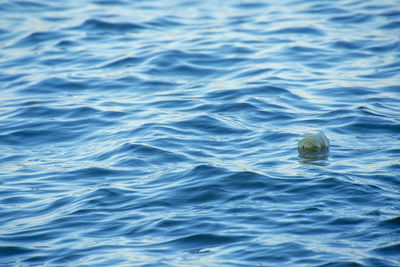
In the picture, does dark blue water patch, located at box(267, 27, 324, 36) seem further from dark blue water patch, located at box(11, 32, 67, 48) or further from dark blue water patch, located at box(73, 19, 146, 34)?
dark blue water patch, located at box(11, 32, 67, 48)

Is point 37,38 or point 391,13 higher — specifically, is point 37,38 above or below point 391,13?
below

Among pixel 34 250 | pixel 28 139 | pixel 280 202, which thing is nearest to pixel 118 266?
pixel 34 250

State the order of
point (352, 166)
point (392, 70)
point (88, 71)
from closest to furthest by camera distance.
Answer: point (352, 166), point (392, 70), point (88, 71)

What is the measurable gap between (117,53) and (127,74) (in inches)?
46.2

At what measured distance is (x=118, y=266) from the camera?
14.4 ft

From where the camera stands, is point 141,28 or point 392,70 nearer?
point 392,70

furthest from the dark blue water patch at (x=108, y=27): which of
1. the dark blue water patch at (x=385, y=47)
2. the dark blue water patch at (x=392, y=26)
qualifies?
the dark blue water patch at (x=392, y=26)

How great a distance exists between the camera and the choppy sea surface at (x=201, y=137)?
4703mm

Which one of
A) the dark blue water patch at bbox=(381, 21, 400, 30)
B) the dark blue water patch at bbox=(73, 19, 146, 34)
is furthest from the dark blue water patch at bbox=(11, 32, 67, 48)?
the dark blue water patch at bbox=(381, 21, 400, 30)

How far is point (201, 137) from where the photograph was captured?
6953mm

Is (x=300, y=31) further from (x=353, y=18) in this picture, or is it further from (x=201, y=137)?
(x=201, y=137)

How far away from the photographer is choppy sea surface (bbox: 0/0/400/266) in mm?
4703

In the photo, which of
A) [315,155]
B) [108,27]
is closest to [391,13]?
[108,27]

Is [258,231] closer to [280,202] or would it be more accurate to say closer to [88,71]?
[280,202]
